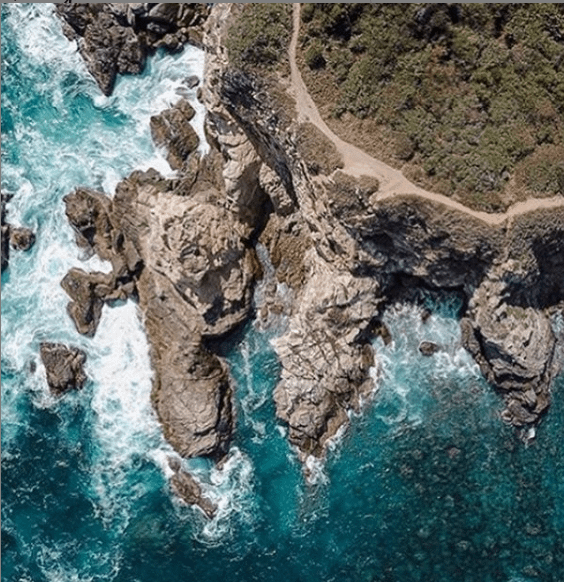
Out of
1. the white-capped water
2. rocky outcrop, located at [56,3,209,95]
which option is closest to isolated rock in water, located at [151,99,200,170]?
the white-capped water

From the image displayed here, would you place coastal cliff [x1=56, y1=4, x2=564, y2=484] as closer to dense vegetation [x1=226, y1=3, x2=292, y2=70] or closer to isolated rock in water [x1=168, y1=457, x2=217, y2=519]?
dense vegetation [x1=226, y1=3, x2=292, y2=70]

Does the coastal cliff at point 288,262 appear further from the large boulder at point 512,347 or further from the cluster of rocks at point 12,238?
the cluster of rocks at point 12,238

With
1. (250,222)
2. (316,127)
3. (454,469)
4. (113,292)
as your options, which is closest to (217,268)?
(250,222)

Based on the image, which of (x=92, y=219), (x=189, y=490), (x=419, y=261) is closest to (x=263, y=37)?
(x=419, y=261)

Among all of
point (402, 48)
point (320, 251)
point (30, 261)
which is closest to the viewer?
point (402, 48)

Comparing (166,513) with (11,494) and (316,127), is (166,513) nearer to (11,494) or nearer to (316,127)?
(11,494)

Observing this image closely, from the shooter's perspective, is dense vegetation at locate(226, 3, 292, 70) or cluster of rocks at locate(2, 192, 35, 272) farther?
cluster of rocks at locate(2, 192, 35, 272)

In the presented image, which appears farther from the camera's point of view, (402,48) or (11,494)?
(11,494)
